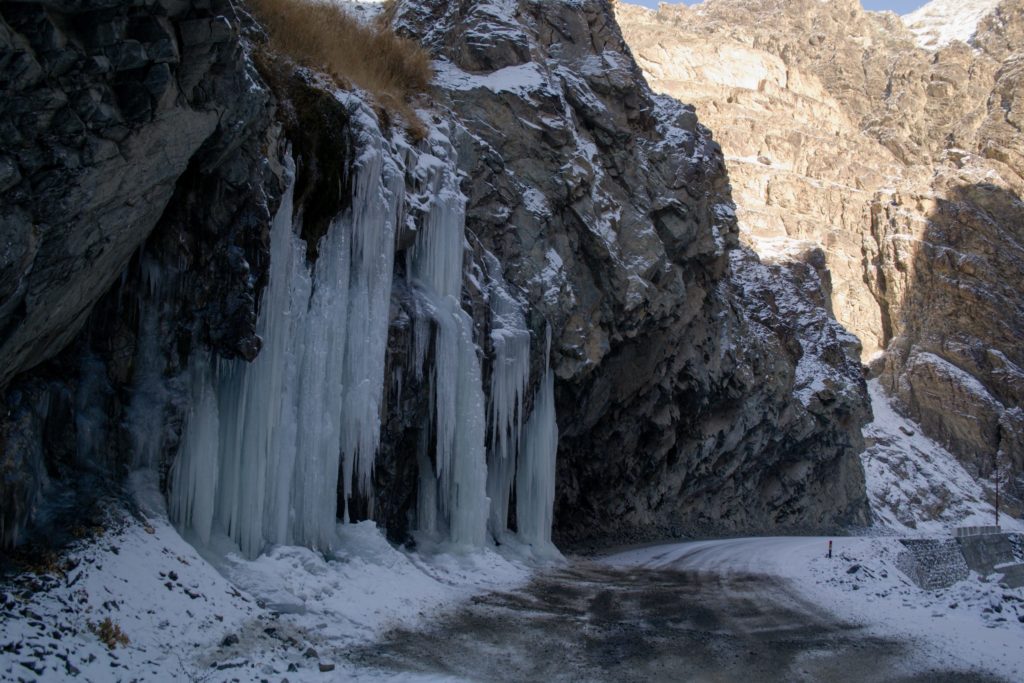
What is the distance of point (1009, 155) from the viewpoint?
68562 mm

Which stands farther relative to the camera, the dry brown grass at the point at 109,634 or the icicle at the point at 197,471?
the icicle at the point at 197,471

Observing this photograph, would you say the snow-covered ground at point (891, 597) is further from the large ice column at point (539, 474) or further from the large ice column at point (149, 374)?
the large ice column at point (149, 374)

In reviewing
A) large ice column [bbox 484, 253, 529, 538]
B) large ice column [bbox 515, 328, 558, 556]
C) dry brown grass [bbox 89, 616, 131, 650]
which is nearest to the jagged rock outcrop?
dry brown grass [bbox 89, 616, 131, 650]

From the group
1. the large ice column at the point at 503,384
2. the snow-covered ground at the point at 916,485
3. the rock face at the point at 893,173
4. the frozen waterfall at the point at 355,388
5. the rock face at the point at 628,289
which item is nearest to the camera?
the frozen waterfall at the point at 355,388

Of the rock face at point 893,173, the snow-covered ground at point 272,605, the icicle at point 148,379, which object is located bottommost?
the snow-covered ground at point 272,605

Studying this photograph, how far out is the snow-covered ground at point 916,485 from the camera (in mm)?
48344

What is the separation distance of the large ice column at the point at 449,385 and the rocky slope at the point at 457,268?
0.14 metres

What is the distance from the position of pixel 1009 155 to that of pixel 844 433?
4335cm

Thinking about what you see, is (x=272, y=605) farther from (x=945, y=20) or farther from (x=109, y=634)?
(x=945, y=20)

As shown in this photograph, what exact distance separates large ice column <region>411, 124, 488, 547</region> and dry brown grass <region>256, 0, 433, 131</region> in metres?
2.13

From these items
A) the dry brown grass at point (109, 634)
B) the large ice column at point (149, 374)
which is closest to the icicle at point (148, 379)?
the large ice column at point (149, 374)

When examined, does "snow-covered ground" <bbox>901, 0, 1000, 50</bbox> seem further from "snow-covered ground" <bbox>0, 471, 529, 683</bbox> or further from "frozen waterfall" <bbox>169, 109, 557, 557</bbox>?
"snow-covered ground" <bbox>0, 471, 529, 683</bbox>

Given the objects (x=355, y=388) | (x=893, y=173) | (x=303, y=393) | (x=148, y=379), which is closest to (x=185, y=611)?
(x=148, y=379)

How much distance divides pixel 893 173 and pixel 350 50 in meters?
64.5
